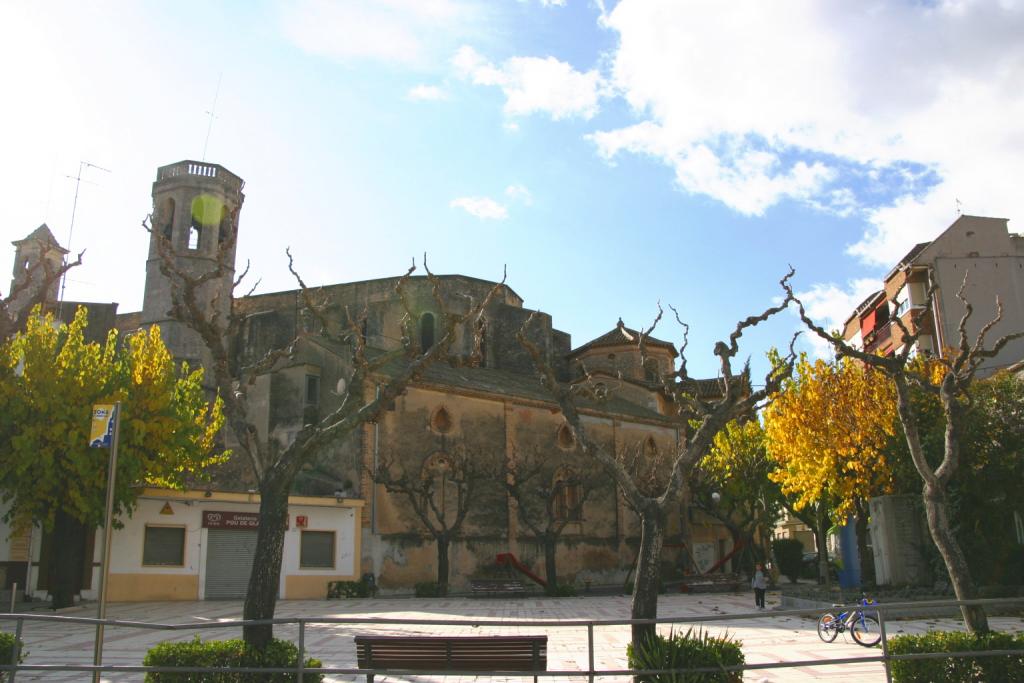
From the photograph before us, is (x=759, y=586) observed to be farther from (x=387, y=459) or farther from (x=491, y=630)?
(x=387, y=459)

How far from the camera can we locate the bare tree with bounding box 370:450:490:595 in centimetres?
2895

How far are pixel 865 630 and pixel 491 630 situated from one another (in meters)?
7.41

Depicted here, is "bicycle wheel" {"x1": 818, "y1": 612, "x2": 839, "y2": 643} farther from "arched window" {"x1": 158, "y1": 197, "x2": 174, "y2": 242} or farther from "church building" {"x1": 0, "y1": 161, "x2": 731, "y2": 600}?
"arched window" {"x1": 158, "y1": 197, "x2": 174, "y2": 242}

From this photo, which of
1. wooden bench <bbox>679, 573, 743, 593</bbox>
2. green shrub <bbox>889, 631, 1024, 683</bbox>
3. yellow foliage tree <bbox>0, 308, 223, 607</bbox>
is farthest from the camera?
wooden bench <bbox>679, 573, 743, 593</bbox>

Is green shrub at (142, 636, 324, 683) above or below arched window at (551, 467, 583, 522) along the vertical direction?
below

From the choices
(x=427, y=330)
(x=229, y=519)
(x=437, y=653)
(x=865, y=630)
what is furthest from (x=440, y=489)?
(x=437, y=653)

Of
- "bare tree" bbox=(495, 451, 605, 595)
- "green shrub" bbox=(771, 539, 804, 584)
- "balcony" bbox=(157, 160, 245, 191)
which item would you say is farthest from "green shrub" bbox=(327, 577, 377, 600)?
"green shrub" bbox=(771, 539, 804, 584)

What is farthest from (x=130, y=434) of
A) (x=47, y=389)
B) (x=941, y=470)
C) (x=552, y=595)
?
A: (x=941, y=470)

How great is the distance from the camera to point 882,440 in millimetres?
25484

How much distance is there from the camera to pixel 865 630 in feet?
49.3

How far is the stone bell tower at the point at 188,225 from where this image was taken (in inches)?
1570

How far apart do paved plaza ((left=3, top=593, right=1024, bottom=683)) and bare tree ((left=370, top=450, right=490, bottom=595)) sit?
2.19 meters

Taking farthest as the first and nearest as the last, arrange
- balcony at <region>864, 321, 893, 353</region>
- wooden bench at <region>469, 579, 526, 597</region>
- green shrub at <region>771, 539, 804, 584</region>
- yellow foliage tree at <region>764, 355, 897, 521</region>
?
1. green shrub at <region>771, 539, 804, 584</region>
2. balcony at <region>864, 321, 893, 353</region>
3. wooden bench at <region>469, 579, 526, 597</region>
4. yellow foliage tree at <region>764, 355, 897, 521</region>

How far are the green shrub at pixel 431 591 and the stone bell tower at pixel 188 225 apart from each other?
659 inches
